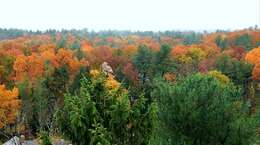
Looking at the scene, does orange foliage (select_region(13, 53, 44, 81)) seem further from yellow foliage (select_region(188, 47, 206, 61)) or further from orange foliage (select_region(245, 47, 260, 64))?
yellow foliage (select_region(188, 47, 206, 61))

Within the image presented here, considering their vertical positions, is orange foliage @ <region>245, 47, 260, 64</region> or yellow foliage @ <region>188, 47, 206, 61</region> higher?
orange foliage @ <region>245, 47, 260, 64</region>

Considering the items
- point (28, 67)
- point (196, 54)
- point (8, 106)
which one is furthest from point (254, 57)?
point (8, 106)

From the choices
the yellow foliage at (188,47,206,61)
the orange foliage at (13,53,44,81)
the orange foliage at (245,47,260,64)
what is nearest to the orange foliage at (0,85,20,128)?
the orange foliage at (13,53,44,81)

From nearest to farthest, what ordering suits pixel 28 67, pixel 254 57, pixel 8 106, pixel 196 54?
pixel 8 106, pixel 28 67, pixel 254 57, pixel 196 54

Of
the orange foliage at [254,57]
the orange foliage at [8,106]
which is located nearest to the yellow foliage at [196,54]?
the orange foliage at [254,57]

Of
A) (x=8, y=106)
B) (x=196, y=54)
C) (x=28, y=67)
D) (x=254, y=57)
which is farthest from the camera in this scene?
(x=196, y=54)

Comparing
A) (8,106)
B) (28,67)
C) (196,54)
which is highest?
(28,67)

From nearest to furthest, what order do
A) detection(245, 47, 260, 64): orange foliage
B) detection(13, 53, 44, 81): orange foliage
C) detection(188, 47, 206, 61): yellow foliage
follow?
detection(13, 53, 44, 81): orange foliage, detection(245, 47, 260, 64): orange foliage, detection(188, 47, 206, 61): yellow foliage

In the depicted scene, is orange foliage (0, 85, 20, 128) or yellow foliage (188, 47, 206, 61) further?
yellow foliage (188, 47, 206, 61)

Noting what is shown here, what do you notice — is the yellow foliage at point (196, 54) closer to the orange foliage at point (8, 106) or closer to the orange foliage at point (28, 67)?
the orange foliage at point (28, 67)

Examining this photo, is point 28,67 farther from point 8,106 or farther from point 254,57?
point 254,57

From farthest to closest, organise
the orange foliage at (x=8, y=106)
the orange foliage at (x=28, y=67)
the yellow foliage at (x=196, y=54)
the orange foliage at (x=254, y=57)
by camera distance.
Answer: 1. the yellow foliage at (x=196, y=54)
2. the orange foliage at (x=254, y=57)
3. the orange foliage at (x=28, y=67)
4. the orange foliage at (x=8, y=106)

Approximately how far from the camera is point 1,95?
33.3m

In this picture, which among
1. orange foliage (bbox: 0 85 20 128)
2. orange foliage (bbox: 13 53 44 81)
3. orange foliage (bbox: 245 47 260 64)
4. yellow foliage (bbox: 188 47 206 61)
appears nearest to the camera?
orange foliage (bbox: 0 85 20 128)
